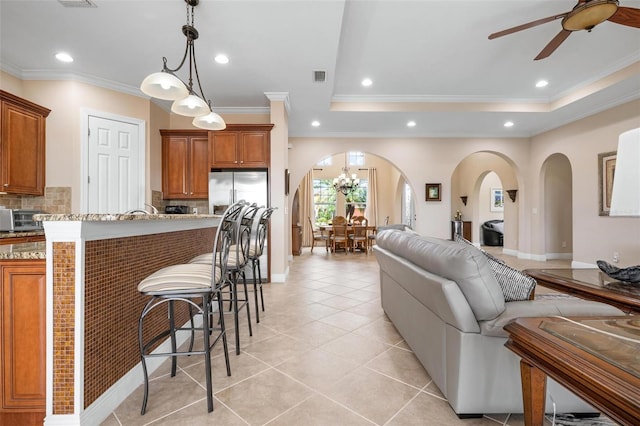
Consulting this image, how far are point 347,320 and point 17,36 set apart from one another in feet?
15.0

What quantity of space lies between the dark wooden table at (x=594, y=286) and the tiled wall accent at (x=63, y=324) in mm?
2999

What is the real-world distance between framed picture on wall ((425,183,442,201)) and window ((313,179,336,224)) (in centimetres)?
429

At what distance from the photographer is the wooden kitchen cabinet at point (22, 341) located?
1322 millimetres

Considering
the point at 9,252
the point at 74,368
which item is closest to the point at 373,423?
the point at 74,368

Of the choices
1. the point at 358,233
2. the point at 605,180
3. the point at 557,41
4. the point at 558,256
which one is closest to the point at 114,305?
the point at 557,41

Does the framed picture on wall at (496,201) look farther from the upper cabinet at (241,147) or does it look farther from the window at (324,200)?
the upper cabinet at (241,147)

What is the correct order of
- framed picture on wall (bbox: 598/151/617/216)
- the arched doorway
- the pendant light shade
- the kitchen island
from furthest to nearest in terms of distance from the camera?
the arched doorway < framed picture on wall (bbox: 598/151/617/216) < the pendant light shade < the kitchen island

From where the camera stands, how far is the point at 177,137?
16.0 ft

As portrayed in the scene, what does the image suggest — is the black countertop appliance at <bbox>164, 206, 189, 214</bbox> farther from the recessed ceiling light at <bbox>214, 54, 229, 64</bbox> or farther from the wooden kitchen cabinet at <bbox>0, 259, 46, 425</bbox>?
the wooden kitchen cabinet at <bbox>0, 259, 46, 425</bbox>

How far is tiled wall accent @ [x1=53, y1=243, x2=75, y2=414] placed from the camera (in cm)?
131

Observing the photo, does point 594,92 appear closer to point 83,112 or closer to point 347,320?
point 347,320

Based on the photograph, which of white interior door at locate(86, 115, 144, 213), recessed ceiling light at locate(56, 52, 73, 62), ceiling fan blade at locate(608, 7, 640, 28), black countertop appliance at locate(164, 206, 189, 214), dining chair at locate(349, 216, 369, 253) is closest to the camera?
ceiling fan blade at locate(608, 7, 640, 28)

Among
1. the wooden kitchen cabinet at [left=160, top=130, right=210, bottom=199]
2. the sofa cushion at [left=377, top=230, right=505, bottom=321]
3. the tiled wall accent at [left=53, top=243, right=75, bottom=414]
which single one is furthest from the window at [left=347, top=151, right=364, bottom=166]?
the tiled wall accent at [left=53, top=243, right=75, bottom=414]

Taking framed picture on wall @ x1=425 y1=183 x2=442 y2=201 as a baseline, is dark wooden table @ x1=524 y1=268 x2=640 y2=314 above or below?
below
